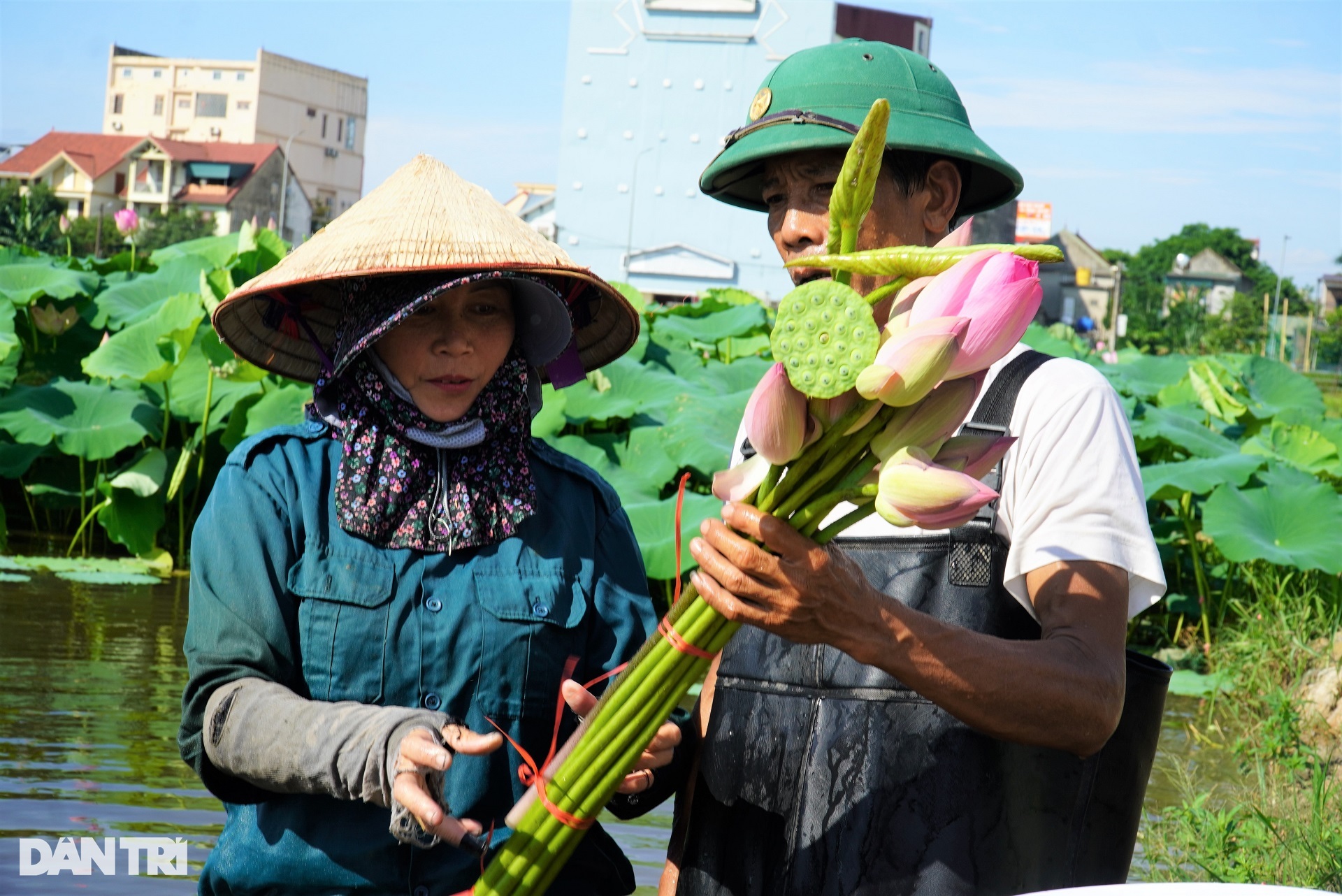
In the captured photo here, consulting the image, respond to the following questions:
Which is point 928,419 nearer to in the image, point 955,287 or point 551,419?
point 955,287

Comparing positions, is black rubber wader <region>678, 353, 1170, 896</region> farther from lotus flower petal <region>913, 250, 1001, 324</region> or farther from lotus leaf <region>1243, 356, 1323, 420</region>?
lotus leaf <region>1243, 356, 1323, 420</region>

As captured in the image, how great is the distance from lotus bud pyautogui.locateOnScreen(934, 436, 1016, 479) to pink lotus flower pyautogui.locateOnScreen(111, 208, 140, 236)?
9.57 metres

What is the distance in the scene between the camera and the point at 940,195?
77.9 inches

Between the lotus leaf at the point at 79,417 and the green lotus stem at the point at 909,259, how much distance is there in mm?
6680

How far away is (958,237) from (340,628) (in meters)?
1.04

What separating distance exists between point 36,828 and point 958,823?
3063 mm

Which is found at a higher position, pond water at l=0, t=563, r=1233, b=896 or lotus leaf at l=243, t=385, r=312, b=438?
lotus leaf at l=243, t=385, r=312, b=438

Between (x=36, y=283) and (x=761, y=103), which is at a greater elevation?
(x=761, y=103)

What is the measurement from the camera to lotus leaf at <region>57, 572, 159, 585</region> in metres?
6.73

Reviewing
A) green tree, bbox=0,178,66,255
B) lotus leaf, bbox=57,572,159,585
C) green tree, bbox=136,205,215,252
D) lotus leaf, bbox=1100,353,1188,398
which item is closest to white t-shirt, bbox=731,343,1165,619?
lotus leaf, bbox=57,572,159,585

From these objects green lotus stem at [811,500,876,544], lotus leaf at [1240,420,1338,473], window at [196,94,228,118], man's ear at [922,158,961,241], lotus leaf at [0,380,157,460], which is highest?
window at [196,94,228,118]

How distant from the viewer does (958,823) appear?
1.66 metres

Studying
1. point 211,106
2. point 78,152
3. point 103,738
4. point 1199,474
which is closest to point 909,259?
point 103,738

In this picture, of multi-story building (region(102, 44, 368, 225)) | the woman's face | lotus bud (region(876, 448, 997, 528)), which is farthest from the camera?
multi-story building (region(102, 44, 368, 225))
